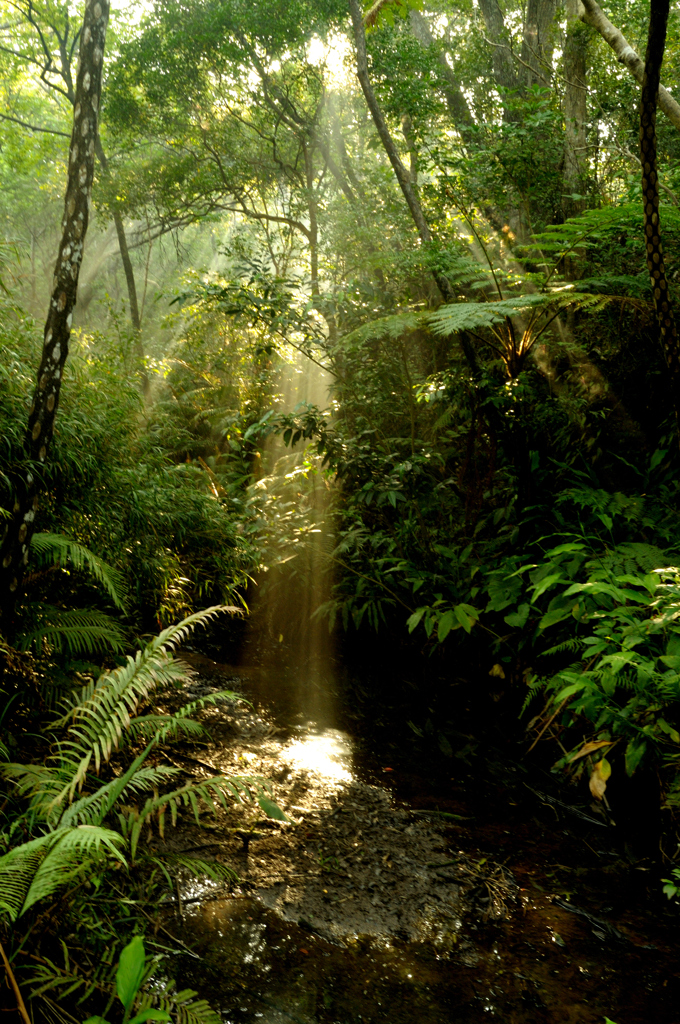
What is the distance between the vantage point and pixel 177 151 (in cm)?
1115

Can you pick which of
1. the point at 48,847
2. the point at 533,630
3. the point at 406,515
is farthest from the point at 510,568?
the point at 48,847

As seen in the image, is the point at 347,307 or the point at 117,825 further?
the point at 347,307

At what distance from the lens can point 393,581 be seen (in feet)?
16.9

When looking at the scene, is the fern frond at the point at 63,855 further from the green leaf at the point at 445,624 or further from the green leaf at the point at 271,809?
the green leaf at the point at 445,624

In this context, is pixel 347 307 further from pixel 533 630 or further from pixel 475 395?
pixel 533 630

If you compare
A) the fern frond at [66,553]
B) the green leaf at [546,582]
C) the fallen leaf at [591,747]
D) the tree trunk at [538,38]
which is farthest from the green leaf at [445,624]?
the tree trunk at [538,38]

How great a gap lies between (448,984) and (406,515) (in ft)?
12.4

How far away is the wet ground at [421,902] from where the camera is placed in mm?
2121

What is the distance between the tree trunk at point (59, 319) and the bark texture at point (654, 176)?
290cm

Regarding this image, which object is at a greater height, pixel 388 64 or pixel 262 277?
pixel 388 64

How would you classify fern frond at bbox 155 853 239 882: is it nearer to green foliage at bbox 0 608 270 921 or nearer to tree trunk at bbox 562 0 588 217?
green foliage at bbox 0 608 270 921

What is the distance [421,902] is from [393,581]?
2761mm

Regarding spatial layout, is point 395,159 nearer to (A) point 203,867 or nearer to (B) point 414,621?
(B) point 414,621

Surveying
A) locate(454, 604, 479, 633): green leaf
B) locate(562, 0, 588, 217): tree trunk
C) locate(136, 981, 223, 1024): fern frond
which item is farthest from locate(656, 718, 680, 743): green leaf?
locate(562, 0, 588, 217): tree trunk
